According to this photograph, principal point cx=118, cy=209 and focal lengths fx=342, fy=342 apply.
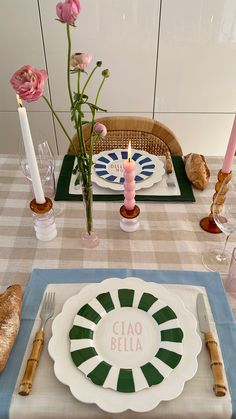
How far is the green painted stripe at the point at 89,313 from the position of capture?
2.06 ft

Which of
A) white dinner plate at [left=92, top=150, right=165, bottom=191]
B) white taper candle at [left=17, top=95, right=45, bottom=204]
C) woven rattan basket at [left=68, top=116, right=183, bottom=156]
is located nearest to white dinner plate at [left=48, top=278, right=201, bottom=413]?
white taper candle at [left=17, top=95, right=45, bottom=204]

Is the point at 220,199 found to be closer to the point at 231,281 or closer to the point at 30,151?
the point at 231,281

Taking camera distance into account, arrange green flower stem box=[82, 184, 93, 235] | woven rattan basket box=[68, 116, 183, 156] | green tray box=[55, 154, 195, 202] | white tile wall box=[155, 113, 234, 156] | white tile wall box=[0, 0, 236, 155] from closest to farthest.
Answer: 1. green flower stem box=[82, 184, 93, 235]
2. green tray box=[55, 154, 195, 202]
3. woven rattan basket box=[68, 116, 183, 156]
4. white tile wall box=[0, 0, 236, 155]
5. white tile wall box=[155, 113, 234, 156]

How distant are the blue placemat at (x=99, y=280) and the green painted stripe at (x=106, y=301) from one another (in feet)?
0.21

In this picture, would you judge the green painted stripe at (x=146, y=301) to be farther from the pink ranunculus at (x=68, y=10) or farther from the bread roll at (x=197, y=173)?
the pink ranunculus at (x=68, y=10)

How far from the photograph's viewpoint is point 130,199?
81cm

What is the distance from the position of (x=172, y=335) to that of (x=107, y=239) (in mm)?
301

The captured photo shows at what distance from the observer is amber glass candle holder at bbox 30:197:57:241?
0.77 m

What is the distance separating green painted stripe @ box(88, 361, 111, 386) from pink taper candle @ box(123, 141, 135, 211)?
0.37 metres

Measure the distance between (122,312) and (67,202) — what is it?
0.39 metres

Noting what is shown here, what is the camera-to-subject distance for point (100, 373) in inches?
21.7

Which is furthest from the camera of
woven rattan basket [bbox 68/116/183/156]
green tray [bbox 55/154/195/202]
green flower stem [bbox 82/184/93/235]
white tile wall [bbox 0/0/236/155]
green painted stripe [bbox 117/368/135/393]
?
white tile wall [bbox 0/0/236/155]

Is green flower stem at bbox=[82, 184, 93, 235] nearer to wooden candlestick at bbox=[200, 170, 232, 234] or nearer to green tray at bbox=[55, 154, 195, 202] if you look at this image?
green tray at bbox=[55, 154, 195, 202]

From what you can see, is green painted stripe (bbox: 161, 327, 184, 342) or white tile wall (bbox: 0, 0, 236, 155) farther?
white tile wall (bbox: 0, 0, 236, 155)
